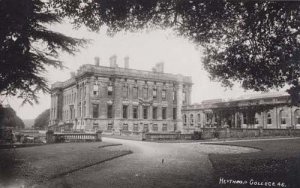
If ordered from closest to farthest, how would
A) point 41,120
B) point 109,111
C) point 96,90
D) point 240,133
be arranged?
1. point 240,133
2. point 96,90
3. point 109,111
4. point 41,120

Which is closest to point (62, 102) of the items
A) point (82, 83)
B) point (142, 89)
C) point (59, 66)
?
point (82, 83)

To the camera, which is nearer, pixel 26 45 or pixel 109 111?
pixel 26 45

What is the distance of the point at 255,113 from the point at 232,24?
3391cm

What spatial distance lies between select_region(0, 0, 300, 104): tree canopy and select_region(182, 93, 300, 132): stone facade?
26.9m

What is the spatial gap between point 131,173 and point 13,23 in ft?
16.9

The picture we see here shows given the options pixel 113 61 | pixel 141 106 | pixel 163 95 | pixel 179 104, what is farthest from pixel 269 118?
pixel 113 61

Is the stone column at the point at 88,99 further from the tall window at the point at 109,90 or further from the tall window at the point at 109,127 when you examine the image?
the tall window at the point at 109,127

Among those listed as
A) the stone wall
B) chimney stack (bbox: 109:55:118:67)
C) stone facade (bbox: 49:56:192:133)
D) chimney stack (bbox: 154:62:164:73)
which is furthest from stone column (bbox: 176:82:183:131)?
the stone wall

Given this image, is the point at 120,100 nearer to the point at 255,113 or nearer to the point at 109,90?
the point at 109,90

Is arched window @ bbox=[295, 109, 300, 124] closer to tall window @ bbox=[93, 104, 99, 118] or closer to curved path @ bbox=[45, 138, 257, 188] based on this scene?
tall window @ bbox=[93, 104, 99, 118]

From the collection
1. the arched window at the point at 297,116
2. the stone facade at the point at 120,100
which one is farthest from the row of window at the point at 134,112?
the arched window at the point at 297,116

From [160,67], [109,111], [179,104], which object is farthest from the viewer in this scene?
[160,67]

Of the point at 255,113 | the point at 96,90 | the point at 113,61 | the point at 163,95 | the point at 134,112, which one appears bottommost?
the point at 255,113

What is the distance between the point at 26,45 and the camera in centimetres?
887
